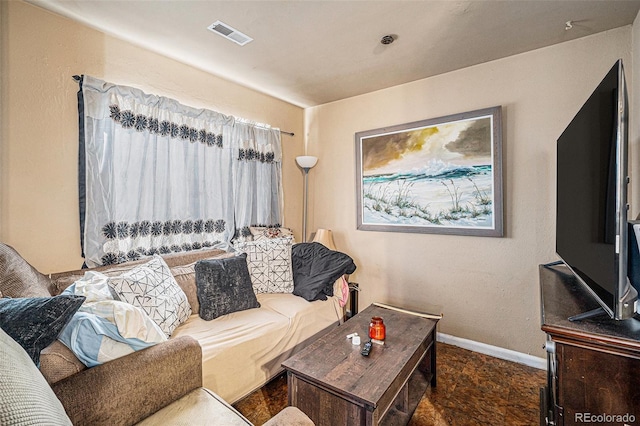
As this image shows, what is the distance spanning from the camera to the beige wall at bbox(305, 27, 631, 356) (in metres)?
2.19

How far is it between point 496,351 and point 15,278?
324 cm

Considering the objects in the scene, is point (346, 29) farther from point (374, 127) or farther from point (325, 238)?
point (325, 238)

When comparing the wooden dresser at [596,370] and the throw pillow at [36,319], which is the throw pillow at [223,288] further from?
the wooden dresser at [596,370]

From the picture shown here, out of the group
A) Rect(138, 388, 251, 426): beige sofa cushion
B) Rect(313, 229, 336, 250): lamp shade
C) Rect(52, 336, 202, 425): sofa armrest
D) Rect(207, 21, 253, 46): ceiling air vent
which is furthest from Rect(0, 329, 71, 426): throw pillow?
Rect(313, 229, 336, 250): lamp shade

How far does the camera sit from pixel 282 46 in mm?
2221

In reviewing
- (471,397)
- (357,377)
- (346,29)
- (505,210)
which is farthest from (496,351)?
(346,29)

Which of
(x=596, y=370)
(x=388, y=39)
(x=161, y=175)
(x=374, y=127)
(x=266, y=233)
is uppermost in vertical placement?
(x=388, y=39)

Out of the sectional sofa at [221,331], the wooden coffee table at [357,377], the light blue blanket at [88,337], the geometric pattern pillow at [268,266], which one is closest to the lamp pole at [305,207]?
the geometric pattern pillow at [268,266]

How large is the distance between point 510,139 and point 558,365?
6.12 ft

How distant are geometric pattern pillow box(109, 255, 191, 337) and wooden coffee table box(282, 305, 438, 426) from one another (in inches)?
32.1

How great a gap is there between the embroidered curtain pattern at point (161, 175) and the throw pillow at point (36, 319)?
3.70 ft

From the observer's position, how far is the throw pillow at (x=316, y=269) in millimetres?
2428

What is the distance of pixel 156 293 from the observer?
177 centimetres

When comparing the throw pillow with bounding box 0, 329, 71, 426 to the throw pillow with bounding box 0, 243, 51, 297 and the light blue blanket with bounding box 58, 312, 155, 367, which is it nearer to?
the light blue blanket with bounding box 58, 312, 155, 367
